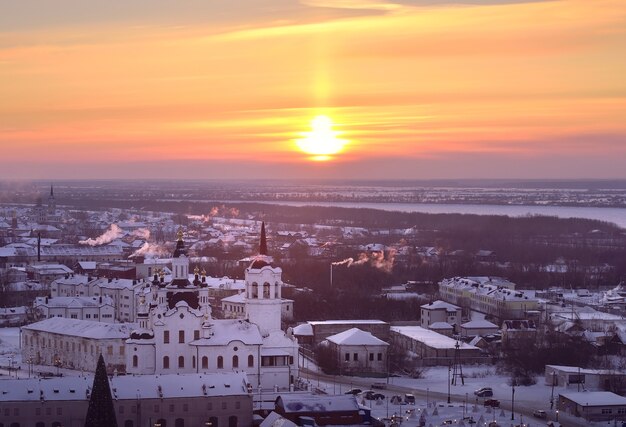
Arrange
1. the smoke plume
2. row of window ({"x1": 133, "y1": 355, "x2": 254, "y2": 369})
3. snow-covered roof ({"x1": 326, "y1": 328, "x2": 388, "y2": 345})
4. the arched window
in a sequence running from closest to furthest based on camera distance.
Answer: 1. row of window ({"x1": 133, "y1": 355, "x2": 254, "y2": 369})
2. the arched window
3. snow-covered roof ({"x1": 326, "y1": 328, "x2": 388, "y2": 345})
4. the smoke plume

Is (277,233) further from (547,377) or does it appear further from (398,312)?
(547,377)

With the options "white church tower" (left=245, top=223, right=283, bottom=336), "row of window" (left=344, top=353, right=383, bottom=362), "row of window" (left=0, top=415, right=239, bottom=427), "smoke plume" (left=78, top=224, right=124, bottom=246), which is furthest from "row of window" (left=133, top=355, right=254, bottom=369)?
"smoke plume" (left=78, top=224, right=124, bottom=246)

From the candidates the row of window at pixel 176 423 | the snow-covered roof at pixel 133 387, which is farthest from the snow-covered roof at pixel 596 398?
the row of window at pixel 176 423

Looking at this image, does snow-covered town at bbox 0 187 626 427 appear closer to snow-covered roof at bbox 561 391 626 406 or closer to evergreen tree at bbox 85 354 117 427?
snow-covered roof at bbox 561 391 626 406

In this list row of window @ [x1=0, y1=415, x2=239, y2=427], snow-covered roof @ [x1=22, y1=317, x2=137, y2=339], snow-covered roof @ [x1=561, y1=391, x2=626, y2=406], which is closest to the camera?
row of window @ [x1=0, y1=415, x2=239, y2=427]

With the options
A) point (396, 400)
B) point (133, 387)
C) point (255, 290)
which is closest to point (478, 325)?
point (255, 290)

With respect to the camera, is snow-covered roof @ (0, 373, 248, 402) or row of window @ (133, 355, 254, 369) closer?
snow-covered roof @ (0, 373, 248, 402)
